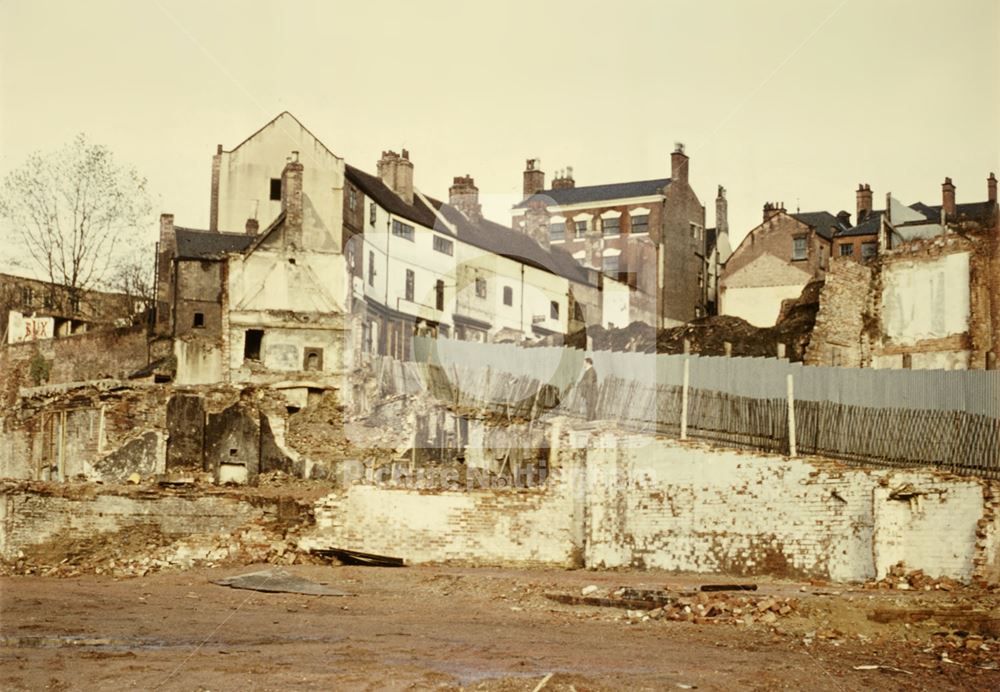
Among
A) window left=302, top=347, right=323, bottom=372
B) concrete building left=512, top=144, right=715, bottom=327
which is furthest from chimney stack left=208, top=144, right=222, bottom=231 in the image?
concrete building left=512, top=144, right=715, bottom=327

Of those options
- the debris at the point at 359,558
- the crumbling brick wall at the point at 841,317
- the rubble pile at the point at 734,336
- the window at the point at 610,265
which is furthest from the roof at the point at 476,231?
the debris at the point at 359,558

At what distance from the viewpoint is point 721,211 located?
186ft

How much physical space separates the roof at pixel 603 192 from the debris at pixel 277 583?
3345 centimetres

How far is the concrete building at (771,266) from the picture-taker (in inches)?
1827

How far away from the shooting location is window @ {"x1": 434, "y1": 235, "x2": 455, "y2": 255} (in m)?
43.9

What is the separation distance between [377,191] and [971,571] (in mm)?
26429

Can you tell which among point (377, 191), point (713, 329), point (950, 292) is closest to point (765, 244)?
point (713, 329)

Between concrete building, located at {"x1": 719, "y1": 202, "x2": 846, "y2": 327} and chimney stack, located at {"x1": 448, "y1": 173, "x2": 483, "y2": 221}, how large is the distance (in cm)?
1051

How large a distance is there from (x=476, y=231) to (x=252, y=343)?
1398 centimetres

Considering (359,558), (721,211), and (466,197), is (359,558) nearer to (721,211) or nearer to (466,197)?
(466,197)

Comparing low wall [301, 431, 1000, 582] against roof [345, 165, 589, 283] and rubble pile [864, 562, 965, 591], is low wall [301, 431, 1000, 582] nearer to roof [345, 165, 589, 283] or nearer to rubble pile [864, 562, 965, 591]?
rubble pile [864, 562, 965, 591]

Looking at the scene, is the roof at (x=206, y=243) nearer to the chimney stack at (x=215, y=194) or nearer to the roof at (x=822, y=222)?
the chimney stack at (x=215, y=194)

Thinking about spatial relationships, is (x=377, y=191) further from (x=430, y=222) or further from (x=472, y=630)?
(x=472, y=630)

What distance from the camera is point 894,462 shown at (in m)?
22.5
